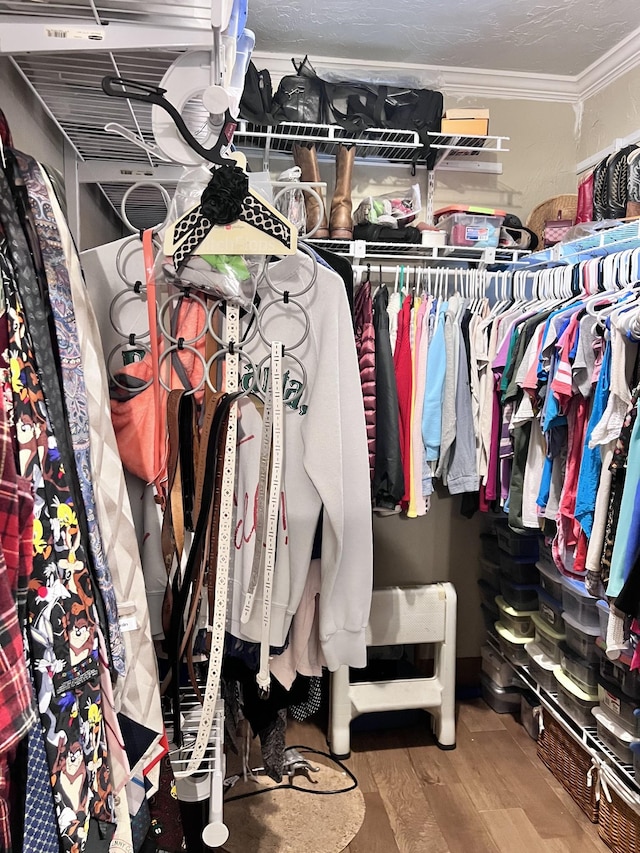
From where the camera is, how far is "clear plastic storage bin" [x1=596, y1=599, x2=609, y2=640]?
1.95 metres

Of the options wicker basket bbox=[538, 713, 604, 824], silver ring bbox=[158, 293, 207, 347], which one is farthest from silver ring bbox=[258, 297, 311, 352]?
wicker basket bbox=[538, 713, 604, 824]

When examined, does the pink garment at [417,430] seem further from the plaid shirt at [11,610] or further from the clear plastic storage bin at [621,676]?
the plaid shirt at [11,610]

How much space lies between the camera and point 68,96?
45.8 inches

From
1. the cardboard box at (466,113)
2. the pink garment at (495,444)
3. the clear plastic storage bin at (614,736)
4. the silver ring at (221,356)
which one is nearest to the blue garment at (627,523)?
the clear plastic storage bin at (614,736)

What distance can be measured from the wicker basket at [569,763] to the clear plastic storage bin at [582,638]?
30 cm

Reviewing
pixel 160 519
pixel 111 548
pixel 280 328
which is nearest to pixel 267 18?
pixel 280 328

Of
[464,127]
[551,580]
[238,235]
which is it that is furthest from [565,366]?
[464,127]

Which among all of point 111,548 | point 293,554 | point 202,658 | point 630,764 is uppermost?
point 111,548

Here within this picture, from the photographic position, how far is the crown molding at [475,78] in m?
2.70

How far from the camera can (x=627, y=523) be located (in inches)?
62.6

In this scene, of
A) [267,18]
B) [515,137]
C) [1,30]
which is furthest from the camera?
[515,137]

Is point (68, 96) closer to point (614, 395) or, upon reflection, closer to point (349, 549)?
point (349, 549)

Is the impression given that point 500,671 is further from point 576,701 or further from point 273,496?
point 273,496

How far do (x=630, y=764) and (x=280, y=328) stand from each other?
1650 mm
